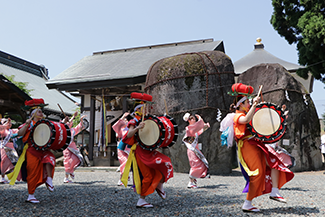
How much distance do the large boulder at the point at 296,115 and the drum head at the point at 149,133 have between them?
6821 millimetres

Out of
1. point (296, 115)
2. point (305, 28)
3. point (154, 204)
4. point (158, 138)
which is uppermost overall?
point (305, 28)

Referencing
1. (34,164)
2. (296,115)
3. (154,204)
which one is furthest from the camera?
(296,115)

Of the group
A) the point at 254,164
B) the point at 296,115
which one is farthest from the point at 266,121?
the point at 296,115

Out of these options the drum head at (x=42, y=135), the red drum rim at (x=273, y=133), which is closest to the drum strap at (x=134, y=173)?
the drum head at (x=42, y=135)

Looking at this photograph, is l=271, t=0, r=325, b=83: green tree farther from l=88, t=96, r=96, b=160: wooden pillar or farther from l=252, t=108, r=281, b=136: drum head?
l=88, t=96, r=96, b=160: wooden pillar

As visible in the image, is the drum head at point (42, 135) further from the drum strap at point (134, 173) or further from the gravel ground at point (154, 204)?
the drum strap at point (134, 173)

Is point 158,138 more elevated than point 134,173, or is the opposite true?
A: point 158,138

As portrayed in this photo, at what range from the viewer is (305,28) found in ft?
28.7

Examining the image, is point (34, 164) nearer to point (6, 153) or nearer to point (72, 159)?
point (72, 159)

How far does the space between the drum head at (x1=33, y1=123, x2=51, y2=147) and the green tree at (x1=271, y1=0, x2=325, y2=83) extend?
7363 mm

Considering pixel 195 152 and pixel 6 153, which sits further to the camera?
pixel 6 153

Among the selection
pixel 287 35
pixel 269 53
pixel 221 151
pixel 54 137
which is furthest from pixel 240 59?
pixel 54 137

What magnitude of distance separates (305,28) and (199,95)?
3.55 metres

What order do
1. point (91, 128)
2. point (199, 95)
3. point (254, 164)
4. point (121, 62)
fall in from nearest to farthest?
1. point (254, 164)
2. point (199, 95)
3. point (91, 128)
4. point (121, 62)
